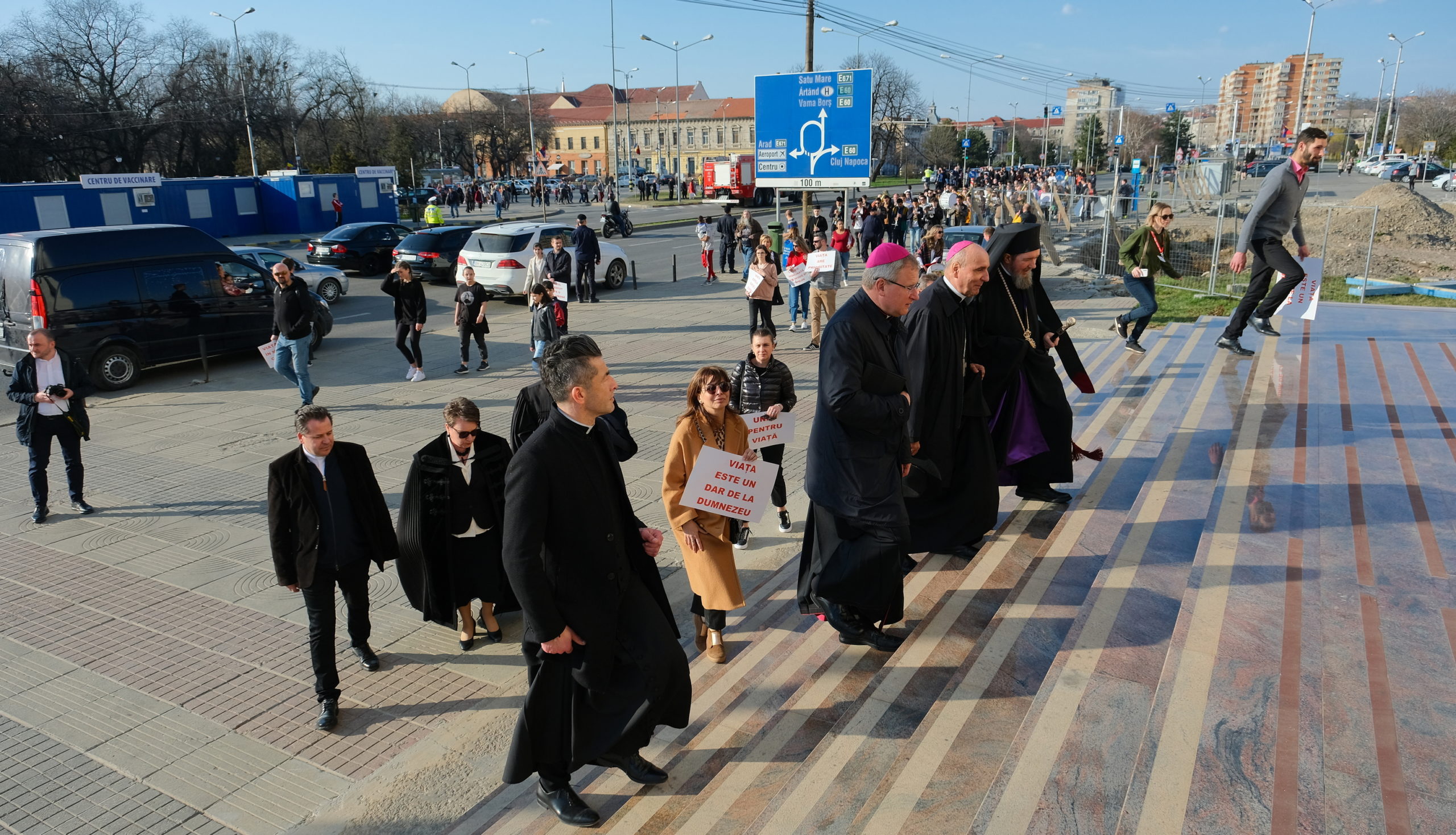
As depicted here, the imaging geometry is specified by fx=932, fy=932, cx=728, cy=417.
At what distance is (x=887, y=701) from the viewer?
405 cm

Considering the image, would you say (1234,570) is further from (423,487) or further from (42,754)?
(42,754)

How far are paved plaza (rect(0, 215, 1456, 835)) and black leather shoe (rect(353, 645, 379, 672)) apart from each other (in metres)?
→ 0.07

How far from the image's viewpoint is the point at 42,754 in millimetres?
4418

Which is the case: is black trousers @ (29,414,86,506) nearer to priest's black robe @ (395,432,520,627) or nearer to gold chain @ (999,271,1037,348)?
priest's black robe @ (395,432,520,627)

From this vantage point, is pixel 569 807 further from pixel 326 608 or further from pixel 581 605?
pixel 326 608

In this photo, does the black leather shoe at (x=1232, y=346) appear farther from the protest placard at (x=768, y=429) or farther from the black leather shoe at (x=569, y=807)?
the black leather shoe at (x=569, y=807)

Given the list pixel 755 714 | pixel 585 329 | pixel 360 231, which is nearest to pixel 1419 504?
pixel 755 714

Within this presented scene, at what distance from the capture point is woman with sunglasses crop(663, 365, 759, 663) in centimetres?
475

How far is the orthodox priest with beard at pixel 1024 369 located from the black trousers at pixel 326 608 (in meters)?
3.73

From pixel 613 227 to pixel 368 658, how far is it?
33.4m

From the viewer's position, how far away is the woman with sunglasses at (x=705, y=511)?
4754 mm

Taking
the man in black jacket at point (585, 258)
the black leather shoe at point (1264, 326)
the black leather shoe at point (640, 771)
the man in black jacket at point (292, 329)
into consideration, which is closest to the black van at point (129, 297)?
the man in black jacket at point (292, 329)

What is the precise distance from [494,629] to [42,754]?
2.19 m

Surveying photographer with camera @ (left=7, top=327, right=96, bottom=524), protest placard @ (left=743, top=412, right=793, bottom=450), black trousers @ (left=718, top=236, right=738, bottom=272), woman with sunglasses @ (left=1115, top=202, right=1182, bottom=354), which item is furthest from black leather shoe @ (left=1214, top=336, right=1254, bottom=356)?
black trousers @ (left=718, top=236, right=738, bottom=272)
